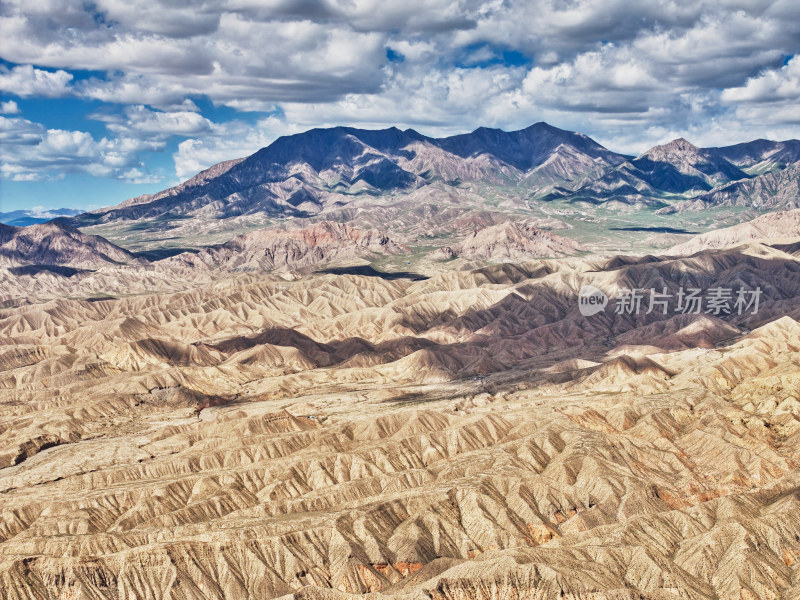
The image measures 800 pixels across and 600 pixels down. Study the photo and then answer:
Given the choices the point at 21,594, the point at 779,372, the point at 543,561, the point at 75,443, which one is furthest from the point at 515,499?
the point at 75,443

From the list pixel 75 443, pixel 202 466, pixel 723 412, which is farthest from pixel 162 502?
pixel 723 412

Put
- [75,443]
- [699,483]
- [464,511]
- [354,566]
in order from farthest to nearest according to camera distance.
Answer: [75,443], [699,483], [464,511], [354,566]

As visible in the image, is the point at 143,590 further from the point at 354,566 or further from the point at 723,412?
the point at 723,412

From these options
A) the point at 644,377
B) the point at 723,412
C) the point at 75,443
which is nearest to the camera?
the point at 723,412

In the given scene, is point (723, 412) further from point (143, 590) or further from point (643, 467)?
point (143, 590)

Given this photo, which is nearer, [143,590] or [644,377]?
[143,590]

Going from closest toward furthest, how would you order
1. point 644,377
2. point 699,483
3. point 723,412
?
1. point 699,483
2. point 723,412
3. point 644,377

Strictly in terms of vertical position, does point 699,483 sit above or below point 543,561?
below

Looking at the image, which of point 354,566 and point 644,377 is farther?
point 644,377

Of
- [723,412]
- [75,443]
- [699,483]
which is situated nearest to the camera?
[699,483]
